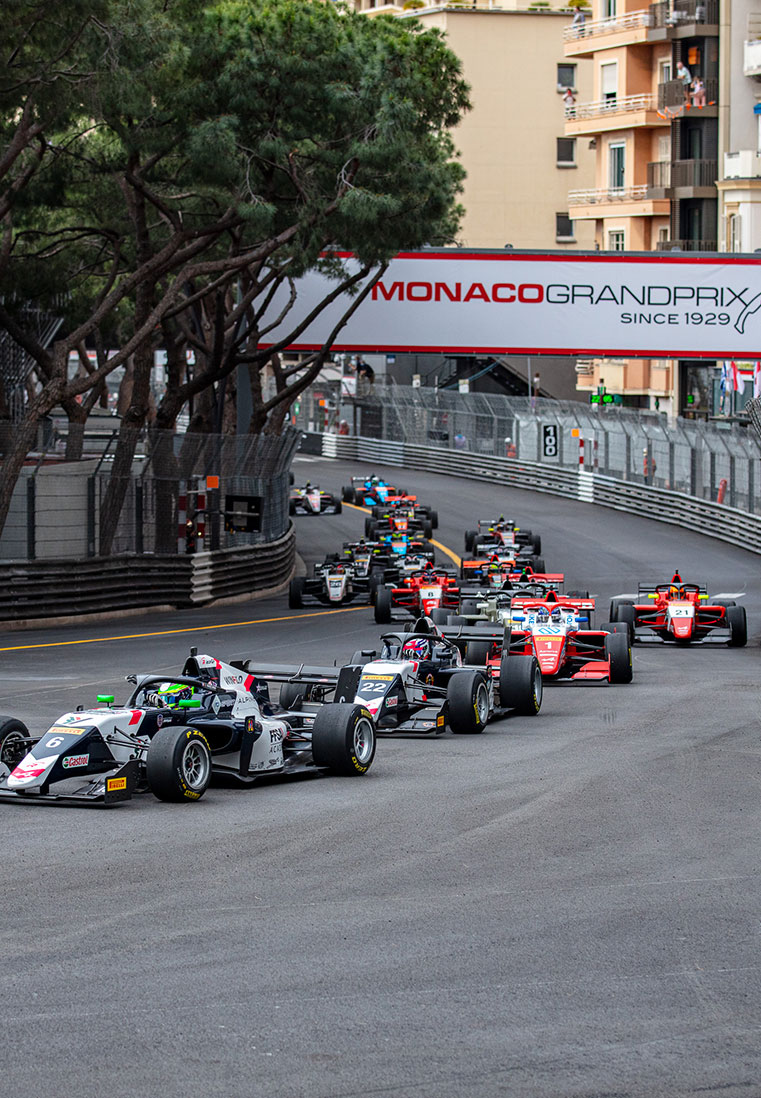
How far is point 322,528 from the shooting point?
50.2m

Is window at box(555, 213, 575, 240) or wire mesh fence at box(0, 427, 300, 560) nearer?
wire mesh fence at box(0, 427, 300, 560)

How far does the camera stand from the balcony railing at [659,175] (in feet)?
226

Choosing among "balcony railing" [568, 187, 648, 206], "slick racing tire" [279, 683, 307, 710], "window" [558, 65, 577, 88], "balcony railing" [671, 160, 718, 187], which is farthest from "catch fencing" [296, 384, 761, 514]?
"slick racing tire" [279, 683, 307, 710]

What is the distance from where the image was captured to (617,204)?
71.1 metres

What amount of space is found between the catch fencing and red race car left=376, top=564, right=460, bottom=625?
589 inches

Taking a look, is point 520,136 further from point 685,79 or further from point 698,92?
point 698,92

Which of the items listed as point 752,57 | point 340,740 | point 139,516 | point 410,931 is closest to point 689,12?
point 752,57

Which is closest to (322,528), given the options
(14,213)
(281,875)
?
(14,213)

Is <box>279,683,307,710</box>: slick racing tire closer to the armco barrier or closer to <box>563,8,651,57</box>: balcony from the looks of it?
the armco barrier

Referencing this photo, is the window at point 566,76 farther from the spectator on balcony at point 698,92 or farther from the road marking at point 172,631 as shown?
the road marking at point 172,631

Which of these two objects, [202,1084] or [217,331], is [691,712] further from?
[217,331]

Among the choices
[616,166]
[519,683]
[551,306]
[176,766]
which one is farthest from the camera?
[616,166]

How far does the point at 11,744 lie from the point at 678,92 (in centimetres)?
5882

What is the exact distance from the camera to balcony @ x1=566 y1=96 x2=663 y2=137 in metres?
69.4
